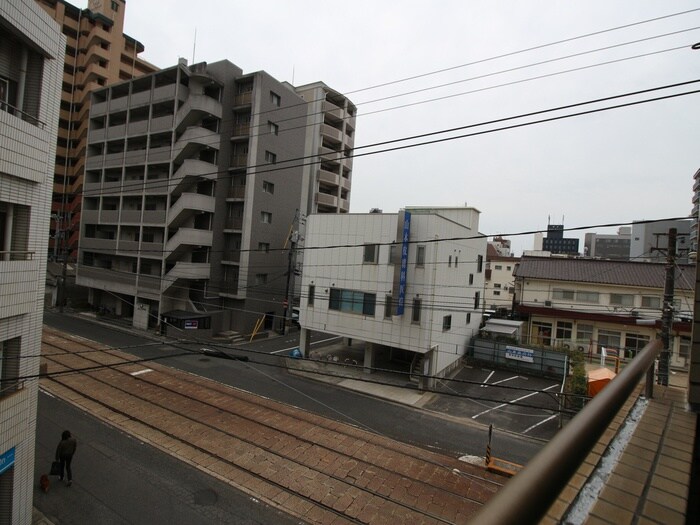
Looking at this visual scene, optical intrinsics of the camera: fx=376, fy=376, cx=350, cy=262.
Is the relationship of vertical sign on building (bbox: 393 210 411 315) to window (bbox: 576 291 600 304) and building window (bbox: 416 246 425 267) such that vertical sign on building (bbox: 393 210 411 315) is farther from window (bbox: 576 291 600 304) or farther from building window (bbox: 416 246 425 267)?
window (bbox: 576 291 600 304)

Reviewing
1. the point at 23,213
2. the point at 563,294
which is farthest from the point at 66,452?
the point at 563,294

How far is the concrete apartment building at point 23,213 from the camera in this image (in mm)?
7301

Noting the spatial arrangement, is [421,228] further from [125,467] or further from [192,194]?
[192,194]

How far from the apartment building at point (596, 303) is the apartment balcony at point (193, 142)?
26.5m

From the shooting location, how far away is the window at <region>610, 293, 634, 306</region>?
27.1 meters

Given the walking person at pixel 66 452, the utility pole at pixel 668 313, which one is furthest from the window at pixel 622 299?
the walking person at pixel 66 452

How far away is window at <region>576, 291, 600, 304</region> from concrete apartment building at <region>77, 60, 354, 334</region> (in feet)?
73.2

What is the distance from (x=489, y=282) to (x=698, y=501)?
2003 inches

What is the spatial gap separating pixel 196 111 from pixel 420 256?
2076 centimetres

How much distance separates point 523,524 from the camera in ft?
2.56

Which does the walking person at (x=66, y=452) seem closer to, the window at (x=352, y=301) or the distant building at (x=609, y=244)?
the window at (x=352, y=301)

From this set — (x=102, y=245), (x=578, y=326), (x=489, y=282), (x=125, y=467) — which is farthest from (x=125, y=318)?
(x=489, y=282)

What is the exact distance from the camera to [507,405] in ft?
57.7

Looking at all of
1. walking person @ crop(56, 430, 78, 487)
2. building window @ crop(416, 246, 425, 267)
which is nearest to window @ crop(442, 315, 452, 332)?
building window @ crop(416, 246, 425, 267)
